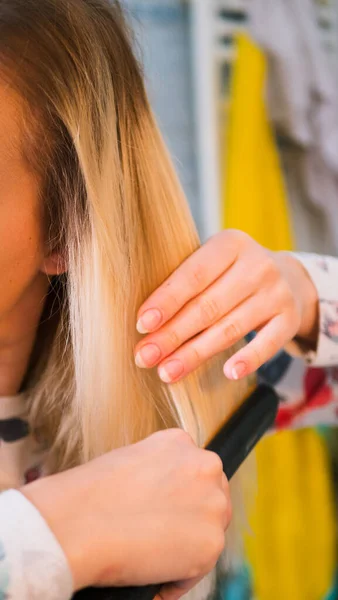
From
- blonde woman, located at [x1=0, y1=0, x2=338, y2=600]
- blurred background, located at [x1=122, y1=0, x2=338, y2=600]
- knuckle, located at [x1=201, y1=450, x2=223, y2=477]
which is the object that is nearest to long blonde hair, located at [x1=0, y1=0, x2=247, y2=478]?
blonde woman, located at [x1=0, y1=0, x2=338, y2=600]

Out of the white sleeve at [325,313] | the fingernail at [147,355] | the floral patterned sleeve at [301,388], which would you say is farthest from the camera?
the floral patterned sleeve at [301,388]

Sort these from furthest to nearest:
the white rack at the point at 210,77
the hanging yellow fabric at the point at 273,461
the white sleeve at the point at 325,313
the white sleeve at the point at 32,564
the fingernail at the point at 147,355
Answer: the white rack at the point at 210,77, the hanging yellow fabric at the point at 273,461, the white sleeve at the point at 325,313, the fingernail at the point at 147,355, the white sleeve at the point at 32,564

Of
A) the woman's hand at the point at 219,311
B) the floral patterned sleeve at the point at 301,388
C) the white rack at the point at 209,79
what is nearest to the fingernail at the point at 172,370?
the woman's hand at the point at 219,311

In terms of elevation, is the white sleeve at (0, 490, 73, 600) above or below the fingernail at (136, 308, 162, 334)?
below

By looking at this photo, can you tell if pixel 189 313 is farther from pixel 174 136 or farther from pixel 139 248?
pixel 174 136

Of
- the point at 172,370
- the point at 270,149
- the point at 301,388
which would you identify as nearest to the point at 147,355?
the point at 172,370

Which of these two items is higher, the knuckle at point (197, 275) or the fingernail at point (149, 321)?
the knuckle at point (197, 275)

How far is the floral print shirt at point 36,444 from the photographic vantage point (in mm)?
291

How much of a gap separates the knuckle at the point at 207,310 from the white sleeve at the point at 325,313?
0.16 metres

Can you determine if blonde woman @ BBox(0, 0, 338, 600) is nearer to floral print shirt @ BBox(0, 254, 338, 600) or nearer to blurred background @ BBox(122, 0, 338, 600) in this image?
floral print shirt @ BBox(0, 254, 338, 600)

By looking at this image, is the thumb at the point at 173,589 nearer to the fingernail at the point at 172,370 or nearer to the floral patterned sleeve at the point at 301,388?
the fingernail at the point at 172,370

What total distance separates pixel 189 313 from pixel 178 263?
2.2 inches

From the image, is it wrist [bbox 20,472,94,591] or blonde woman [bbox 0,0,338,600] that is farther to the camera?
blonde woman [bbox 0,0,338,600]

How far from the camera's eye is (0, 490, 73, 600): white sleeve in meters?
0.29
